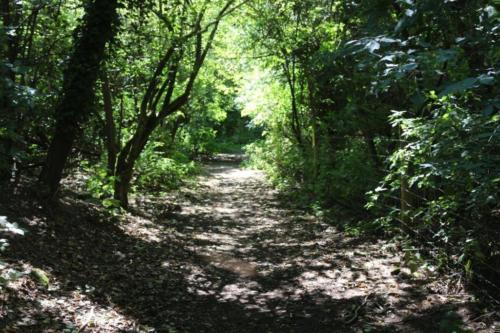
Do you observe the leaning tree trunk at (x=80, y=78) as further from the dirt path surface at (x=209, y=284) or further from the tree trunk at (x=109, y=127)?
the tree trunk at (x=109, y=127)

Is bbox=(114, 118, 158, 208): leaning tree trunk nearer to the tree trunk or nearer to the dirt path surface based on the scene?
the tree trunk

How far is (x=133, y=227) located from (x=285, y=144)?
31.1 ft

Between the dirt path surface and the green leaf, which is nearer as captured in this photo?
the green leaf

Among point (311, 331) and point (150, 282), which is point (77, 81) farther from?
point (311, 331)

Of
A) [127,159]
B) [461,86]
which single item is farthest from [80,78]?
[461,86]

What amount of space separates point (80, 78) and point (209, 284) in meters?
3.90

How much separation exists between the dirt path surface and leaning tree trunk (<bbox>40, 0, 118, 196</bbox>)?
80 cm

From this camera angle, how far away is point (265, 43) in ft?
46.4

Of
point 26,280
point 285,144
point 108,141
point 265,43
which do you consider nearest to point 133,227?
point 108,141

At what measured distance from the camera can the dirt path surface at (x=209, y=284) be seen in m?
4.95

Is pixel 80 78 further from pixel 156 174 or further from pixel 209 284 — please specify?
pixel 156 174

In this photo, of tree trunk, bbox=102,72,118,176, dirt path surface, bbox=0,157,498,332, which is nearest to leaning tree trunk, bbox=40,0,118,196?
dirt path surface, bbox=0,157,498,332

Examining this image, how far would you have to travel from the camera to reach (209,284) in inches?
265

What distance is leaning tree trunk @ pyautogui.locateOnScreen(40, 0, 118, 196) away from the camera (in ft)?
24.2
